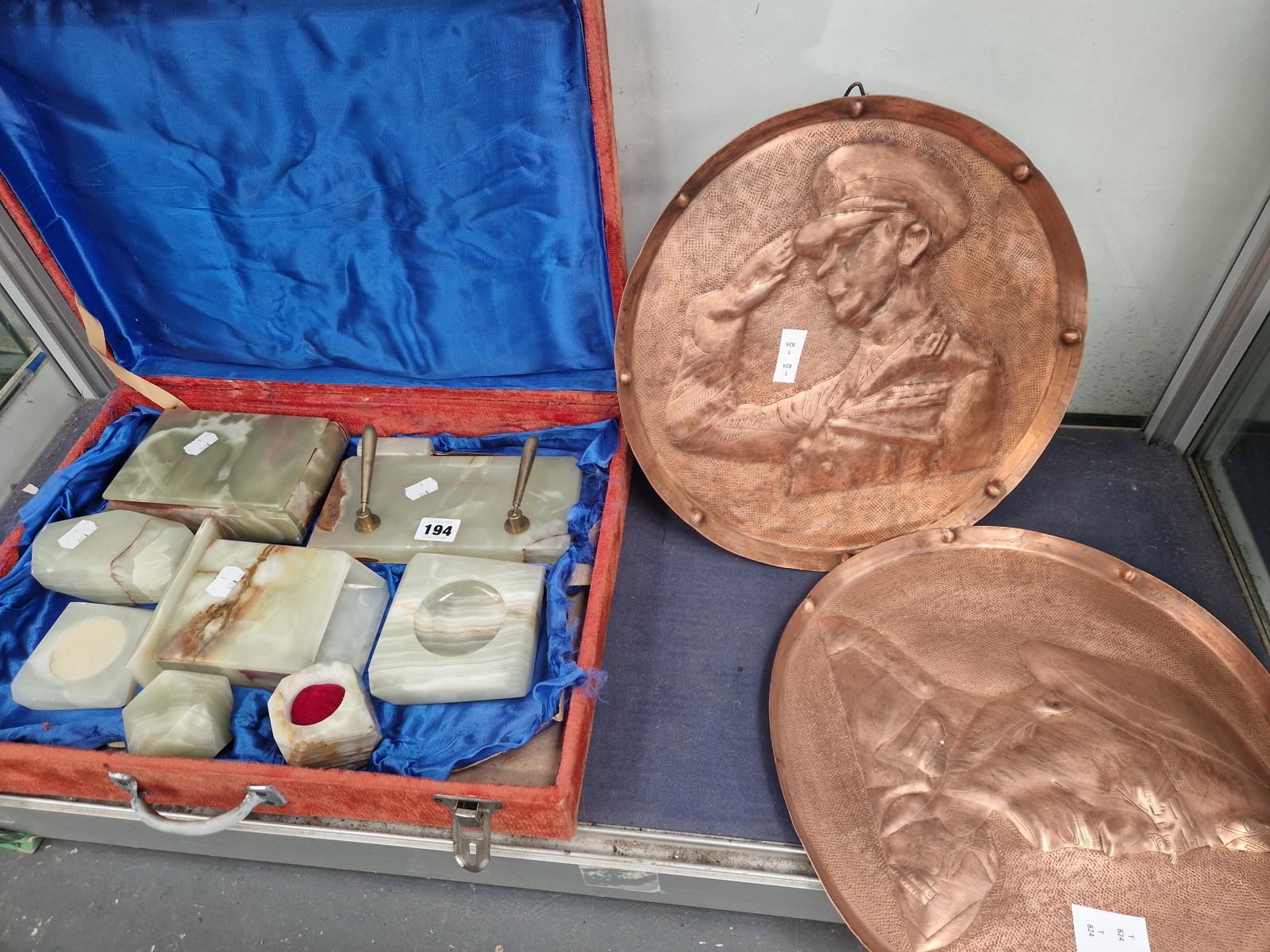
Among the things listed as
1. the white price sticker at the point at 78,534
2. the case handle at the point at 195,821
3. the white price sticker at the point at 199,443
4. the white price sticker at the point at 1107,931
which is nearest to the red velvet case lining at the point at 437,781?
the case handle at the point at 195,821

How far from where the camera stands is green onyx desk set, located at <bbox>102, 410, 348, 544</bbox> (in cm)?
138

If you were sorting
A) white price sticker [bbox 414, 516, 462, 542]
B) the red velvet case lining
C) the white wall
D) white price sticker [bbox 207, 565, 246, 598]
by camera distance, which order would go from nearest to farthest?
the red velvet case lining < the white wall < white price sticker [bbox 207, 565, 246, 598] < white price sticker [bbox 414, 516, 462, 542]

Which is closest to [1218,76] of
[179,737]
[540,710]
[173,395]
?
[540,710]

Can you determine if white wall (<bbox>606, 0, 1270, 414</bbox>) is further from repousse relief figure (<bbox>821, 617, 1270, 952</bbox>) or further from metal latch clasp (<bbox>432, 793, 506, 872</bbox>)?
metal latch clasp (<bbox>432, 793, 506, 872</bbox>)

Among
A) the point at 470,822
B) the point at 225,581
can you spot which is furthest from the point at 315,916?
the point at 225,581

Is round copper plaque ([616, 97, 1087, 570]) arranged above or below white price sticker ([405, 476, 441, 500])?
above

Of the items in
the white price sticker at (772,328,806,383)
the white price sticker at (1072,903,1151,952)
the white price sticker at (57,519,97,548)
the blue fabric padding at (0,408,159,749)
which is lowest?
the blue fabric padding at (0,408,159,749)

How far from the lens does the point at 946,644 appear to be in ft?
3.79

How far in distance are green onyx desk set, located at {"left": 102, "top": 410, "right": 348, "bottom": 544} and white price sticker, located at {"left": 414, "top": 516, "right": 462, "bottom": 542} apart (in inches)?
9.3

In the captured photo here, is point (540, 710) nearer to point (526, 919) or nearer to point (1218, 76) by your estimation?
point (526, 919)

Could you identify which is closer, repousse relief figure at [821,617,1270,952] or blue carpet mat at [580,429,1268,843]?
repousse relief figure at [821,617,1270,952]

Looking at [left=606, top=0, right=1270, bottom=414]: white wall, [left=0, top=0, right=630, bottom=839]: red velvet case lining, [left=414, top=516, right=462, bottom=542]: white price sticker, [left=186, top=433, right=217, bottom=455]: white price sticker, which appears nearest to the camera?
[left=0, top=0, right=630, bottom=839]: red velvet case lining

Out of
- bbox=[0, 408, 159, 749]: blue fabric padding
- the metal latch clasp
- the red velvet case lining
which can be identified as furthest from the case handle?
the metal latch clasp

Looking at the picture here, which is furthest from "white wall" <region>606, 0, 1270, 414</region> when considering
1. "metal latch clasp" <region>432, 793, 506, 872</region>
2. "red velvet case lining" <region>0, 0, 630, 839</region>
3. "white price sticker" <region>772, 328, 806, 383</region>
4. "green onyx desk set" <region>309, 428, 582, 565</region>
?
"metal latch clasp" <region>432, 793, 506, 872</region>
